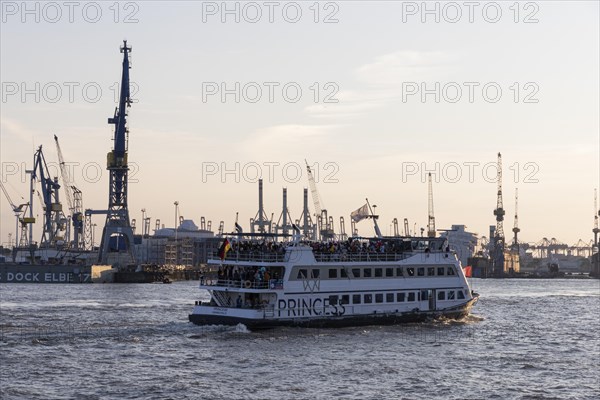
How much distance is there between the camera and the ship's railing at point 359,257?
6250 cm

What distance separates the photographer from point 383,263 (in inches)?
2562

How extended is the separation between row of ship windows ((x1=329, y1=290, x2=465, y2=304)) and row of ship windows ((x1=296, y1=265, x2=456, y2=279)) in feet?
4.02

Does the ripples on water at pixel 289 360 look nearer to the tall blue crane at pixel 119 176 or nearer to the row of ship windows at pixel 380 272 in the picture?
the row of ship windows at pixel 380 272

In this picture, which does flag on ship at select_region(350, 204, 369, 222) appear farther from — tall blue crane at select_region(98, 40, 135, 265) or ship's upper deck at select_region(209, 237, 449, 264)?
tall blue crane at select_region(98, 40, 135, 265)

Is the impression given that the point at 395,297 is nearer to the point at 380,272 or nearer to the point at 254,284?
the point at 380,272

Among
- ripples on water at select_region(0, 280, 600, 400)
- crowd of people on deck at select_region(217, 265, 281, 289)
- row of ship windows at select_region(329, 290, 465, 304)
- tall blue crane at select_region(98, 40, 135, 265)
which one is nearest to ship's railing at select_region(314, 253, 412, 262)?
row of ship windows at select_region(329, 290, 465, 304)

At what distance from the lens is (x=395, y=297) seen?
216ft

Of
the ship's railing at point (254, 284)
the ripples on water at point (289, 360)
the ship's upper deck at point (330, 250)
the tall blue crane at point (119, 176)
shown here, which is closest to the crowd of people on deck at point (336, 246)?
the ship's upper deck at point (330, 250)

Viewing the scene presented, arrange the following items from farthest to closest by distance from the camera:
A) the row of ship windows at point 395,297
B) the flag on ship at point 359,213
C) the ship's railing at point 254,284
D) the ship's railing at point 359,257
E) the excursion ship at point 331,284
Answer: the flag on ship at point 359,213 < the row of ship windows at point 395,297 < the ship's railing at point 359,257 < the excursion ship at point 331,284 < the ship's railing at point 254,284

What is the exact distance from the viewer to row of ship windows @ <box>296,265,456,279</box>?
6181 centimetres

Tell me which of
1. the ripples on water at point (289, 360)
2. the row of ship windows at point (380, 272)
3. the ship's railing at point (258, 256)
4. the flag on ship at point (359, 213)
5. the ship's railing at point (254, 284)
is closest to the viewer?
the ripples on water at point (289, 360)

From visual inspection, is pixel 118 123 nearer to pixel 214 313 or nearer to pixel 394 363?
pixel 214 313

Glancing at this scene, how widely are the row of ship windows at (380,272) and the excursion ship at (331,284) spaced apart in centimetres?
6

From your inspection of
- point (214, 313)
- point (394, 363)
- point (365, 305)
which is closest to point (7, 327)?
point (214, 313)
